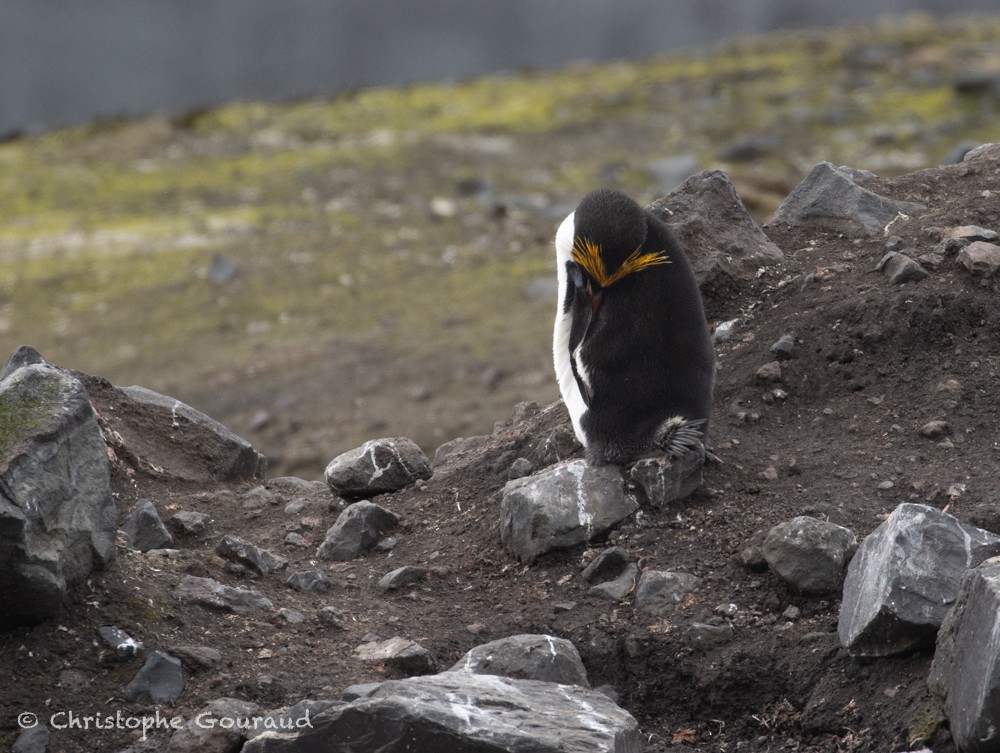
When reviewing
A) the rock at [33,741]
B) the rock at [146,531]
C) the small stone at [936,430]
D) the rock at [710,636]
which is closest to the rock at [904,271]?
the small stone at [936,430]

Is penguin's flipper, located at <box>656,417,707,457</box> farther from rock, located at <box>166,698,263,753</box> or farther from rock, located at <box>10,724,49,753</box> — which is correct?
rock, located at <box>10,724,49,753</box>

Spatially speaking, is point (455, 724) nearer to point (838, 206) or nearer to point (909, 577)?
point (909, 577)

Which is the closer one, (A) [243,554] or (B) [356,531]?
(A) [243,554]

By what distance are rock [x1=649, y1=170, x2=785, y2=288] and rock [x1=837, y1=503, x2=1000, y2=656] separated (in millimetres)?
2081

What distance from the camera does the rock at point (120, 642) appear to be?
143 inches

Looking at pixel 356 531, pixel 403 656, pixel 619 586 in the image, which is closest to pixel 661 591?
pixel 619 586

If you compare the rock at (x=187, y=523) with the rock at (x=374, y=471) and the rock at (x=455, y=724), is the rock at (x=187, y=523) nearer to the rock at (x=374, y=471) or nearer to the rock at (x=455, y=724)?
the rock at (x=374, y=471)

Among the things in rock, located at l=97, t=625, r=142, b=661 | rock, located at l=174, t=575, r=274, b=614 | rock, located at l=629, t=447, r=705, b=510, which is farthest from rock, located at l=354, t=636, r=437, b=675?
rock, located at l=629, t=447, r=705, b=510

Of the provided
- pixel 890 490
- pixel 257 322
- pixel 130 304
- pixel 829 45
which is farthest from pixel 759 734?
pixel 829 45

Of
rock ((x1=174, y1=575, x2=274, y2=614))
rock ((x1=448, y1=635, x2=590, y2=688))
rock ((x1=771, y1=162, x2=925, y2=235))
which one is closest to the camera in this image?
rock ((x1=448, y1=635, x2=590, y2=688))

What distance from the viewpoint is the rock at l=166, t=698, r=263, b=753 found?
3279 millimetres

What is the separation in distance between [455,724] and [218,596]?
1.30m

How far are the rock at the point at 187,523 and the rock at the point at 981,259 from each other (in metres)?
3.17

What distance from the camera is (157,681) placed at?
356 centimetres
